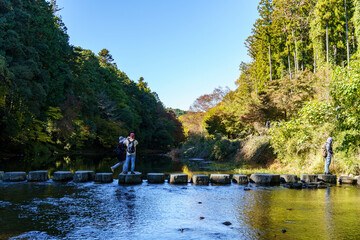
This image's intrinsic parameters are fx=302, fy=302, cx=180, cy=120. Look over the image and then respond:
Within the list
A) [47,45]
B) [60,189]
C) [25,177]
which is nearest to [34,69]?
[47,45]

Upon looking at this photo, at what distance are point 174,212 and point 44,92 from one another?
21.0 m

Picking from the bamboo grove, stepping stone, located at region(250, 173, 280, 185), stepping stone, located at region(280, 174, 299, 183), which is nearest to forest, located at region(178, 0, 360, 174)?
the bamboo grove

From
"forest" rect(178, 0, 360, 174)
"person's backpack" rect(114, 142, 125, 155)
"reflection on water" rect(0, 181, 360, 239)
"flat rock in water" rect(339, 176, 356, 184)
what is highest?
"forest" rect(178, 0, 360, 174)

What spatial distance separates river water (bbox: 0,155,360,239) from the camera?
4.80 meters

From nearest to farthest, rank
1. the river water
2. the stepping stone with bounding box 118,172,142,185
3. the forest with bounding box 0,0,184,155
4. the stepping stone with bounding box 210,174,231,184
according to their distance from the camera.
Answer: the river water < the stepping stone with bounding box 118,172,142,185 < the stepping stone with bounding box 210,174,231,184 < the forest with bounding box 0,0,184,155

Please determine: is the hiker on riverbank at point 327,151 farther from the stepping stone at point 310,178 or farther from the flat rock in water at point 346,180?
the stepping stone at point 310,178

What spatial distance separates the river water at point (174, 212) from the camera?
4805 millimetres

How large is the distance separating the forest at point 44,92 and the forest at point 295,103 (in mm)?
13646

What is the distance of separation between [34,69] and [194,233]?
74.3 feet

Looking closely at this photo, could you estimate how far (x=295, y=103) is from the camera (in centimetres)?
2106

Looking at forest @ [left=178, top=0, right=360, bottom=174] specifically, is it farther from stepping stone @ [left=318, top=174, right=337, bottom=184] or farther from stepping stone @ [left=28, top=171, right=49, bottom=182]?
stepping stone @ [left=28, top=171, right=49, bottom=182]

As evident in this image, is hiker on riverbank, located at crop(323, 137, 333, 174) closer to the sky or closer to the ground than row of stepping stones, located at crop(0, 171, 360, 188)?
closer to the sky

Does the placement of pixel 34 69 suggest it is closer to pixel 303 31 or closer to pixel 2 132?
pixel 2 132

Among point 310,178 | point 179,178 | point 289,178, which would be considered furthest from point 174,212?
point 310,178
